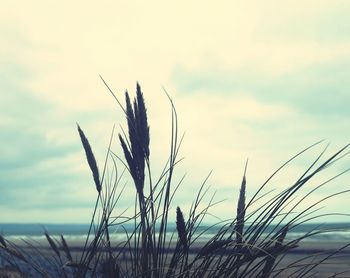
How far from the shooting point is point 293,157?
7.18 ft

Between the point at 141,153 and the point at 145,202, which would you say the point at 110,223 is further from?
the point at 141,153

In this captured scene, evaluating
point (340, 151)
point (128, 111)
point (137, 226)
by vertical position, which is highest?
point (128, 111)

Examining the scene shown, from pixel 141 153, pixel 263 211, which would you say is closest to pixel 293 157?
pixel 263 211

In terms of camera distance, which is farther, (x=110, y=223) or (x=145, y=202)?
(x=110, y=223)

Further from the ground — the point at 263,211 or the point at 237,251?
the point at 263,211

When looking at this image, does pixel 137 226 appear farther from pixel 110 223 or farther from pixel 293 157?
pixel 293 157

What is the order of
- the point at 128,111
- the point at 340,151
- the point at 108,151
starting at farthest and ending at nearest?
the point at 108,151 → the point at 128,111 → the point at 340,151

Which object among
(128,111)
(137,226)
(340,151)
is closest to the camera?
(340,151)

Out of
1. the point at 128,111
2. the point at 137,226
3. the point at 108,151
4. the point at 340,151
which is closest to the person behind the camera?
the point at 340,151

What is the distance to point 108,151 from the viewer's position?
2.62 metres

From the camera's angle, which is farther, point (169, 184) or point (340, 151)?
point (169, 184)

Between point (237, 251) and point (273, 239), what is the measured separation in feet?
0.40

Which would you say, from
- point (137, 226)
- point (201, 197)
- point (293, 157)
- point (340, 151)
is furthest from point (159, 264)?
point (340, 151)

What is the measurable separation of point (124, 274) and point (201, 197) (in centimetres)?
42
